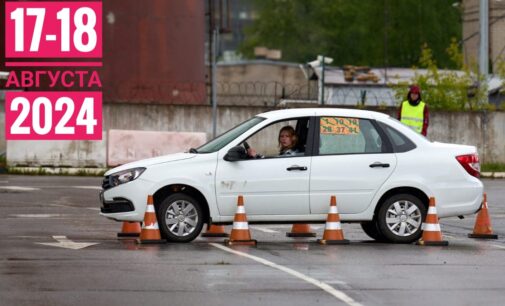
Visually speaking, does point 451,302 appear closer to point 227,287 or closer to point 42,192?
point 227,287

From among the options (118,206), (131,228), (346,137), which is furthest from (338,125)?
(131,228)

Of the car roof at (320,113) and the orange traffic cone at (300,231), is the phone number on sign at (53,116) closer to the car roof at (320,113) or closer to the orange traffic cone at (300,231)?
the orange traffic cone at (300,231)

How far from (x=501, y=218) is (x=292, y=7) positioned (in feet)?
288

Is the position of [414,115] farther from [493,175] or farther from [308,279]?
[493,175]

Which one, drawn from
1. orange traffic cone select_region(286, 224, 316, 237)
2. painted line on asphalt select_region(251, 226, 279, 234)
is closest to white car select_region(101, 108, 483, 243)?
orange traffic cone select_region(286, 224, 316, 237)

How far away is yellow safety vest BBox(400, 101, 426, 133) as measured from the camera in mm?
24766

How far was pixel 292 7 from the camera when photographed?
110 meters

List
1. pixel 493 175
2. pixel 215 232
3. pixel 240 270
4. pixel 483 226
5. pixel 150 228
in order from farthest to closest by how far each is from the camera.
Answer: pixel 493 175 → pixel 483 226 → pixel 215 232 → pixel 150 228 → pixel 240 270

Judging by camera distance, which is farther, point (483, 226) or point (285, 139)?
point (483, 226)

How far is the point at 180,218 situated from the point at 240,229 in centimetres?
74

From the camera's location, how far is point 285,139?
18469 millimetres

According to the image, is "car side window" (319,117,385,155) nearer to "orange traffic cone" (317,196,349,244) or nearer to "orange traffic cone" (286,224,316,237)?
"orange traffic cone" (317,196,349,244)

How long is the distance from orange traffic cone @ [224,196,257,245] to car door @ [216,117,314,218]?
0.81ft

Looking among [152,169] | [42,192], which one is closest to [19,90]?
[42,192]
